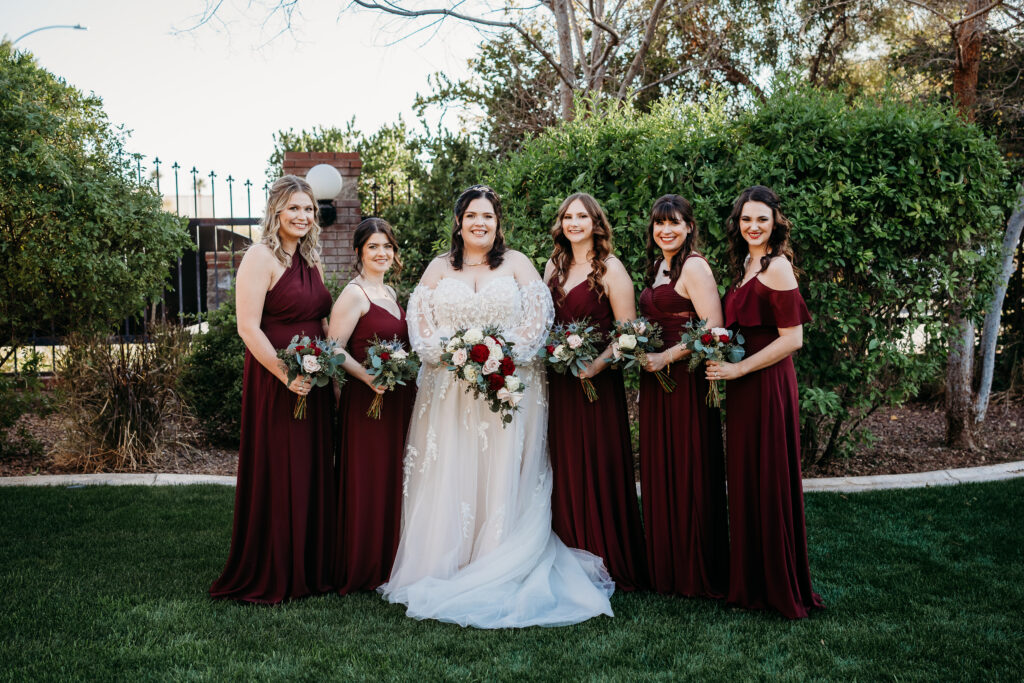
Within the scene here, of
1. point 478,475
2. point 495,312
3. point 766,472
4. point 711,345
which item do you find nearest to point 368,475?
point 478,475

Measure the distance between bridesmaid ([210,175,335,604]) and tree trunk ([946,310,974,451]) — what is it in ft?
20.4

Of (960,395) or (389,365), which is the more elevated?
(389,365)

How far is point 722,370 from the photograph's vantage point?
13.2 feet

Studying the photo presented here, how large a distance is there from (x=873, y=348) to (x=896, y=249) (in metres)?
0.80

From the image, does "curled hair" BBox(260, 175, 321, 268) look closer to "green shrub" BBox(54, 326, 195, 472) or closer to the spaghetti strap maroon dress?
the spaghetti strap maroon dress

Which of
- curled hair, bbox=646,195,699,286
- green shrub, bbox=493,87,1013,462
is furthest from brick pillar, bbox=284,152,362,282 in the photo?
curled hair, bbox=646,195,699,286

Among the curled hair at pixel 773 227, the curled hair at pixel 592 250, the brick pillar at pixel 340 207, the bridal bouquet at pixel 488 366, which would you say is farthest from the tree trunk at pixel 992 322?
the brick pillar at pixel 340 207

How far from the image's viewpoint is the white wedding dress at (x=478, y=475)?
13.9 feet

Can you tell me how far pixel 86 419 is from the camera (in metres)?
7.48

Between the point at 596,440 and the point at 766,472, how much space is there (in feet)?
3.08

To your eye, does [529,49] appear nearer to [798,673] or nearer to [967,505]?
[967,505]

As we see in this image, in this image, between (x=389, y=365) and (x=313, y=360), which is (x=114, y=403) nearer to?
(x=313, y=360)

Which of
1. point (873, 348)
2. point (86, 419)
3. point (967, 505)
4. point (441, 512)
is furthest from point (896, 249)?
point (86, 419)

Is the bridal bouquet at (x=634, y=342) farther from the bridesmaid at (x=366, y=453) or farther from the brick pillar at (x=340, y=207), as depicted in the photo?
the brick pillar at (x=340, y=207)
